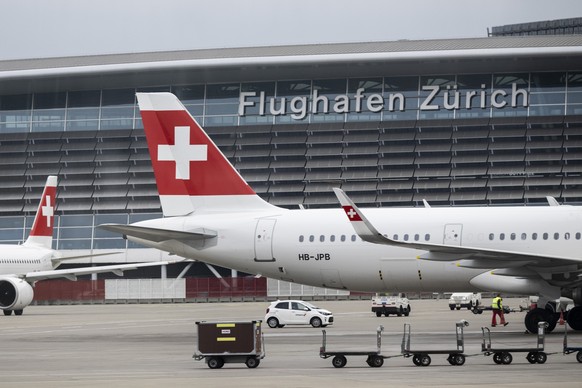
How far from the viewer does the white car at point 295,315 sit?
47.7 metres

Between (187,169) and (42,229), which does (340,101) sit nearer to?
(42,229)

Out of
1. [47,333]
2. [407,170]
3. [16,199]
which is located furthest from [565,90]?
[47,333]

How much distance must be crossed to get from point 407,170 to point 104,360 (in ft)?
235

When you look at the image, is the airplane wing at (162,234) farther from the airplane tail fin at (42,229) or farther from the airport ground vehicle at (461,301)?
the airplane tail fin at (42,229)

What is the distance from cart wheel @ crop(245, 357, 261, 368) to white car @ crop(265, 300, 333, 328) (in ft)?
70.3

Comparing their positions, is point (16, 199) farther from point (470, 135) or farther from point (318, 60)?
point (470, 135)

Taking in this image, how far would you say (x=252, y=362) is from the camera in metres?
26.2

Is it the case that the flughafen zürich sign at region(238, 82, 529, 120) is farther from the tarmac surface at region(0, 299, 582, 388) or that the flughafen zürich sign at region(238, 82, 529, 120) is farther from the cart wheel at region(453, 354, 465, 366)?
the cart wheel at region(453, 354, 465, 366)

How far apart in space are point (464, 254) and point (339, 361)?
8.67 metres

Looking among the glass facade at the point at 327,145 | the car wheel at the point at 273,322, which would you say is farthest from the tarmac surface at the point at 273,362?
the glass facade at the point at 327,145

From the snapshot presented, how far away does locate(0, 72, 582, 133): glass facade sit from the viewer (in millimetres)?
98500

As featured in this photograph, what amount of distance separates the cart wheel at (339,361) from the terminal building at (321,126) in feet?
234

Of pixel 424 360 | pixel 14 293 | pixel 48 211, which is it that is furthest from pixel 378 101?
pixel 424 360

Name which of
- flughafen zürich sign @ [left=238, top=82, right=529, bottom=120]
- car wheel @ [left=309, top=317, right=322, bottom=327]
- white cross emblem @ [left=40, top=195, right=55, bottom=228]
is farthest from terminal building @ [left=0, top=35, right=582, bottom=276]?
car wheel @ [left=309, top=317, right=322, bottom=327]
